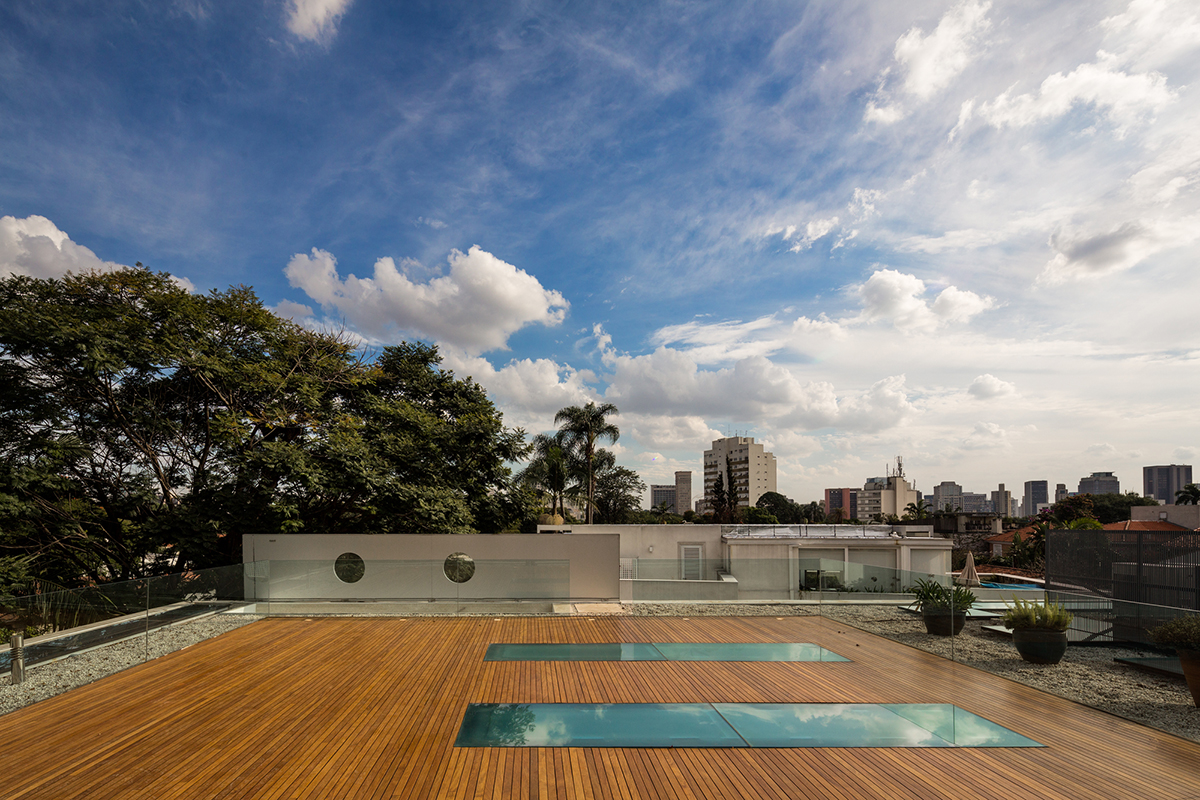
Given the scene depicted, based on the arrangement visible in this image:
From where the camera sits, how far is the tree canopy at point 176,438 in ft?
41.7

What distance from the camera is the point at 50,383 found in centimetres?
1311

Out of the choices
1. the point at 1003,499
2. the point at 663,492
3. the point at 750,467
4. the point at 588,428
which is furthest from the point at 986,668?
the point at 1003,499

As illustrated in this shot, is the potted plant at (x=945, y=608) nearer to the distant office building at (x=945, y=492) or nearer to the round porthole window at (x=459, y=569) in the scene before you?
the round porthole window at (x=459, y=569)

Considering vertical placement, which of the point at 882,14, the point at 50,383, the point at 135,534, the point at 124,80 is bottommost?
the point at 135,534

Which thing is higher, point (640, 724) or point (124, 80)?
point (124, 80)

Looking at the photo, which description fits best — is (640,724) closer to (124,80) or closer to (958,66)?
(958,66)

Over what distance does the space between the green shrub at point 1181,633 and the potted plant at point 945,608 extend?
10.1 ft

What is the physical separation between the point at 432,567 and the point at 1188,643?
10.9 meters

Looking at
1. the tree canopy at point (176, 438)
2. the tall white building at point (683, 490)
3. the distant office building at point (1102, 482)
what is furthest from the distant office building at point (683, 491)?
the tree canopy at point (176, 438)

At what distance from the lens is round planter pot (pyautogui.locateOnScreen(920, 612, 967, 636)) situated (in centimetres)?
884

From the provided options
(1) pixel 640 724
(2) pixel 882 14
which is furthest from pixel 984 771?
(2) pixel 882 14

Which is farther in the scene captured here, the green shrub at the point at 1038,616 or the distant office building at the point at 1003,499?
the distant office building at the point at 1003,499

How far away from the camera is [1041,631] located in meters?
7.36

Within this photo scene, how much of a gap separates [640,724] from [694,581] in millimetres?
6749
